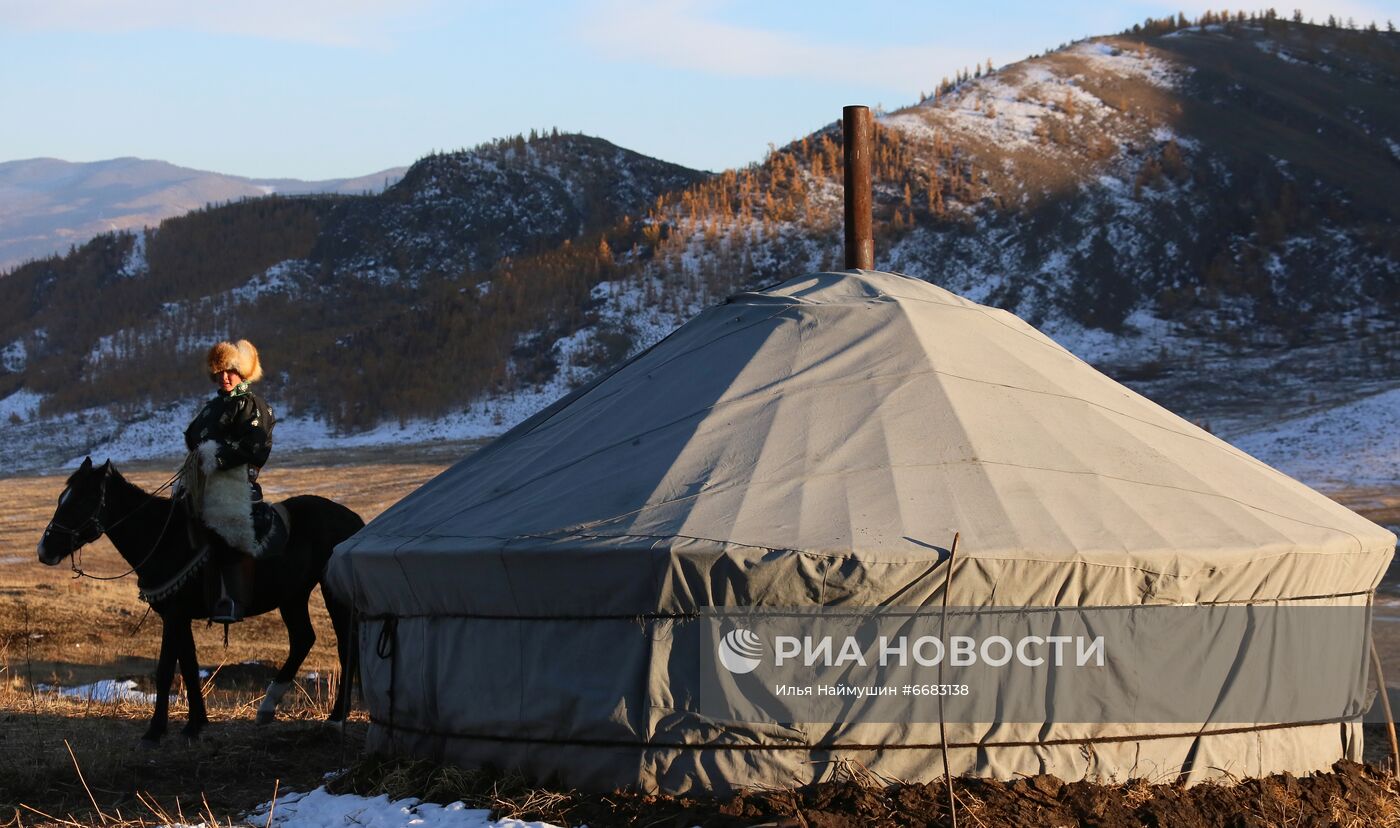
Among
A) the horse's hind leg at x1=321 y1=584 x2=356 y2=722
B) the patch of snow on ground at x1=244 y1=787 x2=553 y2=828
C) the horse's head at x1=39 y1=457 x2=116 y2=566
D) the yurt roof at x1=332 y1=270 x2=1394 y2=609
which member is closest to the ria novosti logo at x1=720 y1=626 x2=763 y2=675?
the yurt roof at x1=332 y1=270 x2=1394 y2=609

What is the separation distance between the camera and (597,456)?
227 inches

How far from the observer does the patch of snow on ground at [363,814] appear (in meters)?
4.93

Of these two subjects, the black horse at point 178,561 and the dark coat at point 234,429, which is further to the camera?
the dark coat at point 234,429

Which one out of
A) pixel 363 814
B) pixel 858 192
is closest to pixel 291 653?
pixel 363 814

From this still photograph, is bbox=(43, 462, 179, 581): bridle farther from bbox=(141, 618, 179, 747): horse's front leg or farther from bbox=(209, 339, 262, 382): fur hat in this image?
bbox=(209, 339, 262, 382): fur hat

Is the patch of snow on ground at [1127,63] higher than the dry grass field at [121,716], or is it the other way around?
the patch of snow on ground at [1127,63]

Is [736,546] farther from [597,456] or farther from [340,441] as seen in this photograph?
[340,441]

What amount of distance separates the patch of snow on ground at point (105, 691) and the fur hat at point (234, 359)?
2402 mm

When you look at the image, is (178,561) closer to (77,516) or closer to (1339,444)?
(77,516)

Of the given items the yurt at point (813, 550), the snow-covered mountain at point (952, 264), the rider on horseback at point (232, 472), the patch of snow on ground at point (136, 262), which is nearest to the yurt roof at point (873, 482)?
the yurt at point (813, 550)

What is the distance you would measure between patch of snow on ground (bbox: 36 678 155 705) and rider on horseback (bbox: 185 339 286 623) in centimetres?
187

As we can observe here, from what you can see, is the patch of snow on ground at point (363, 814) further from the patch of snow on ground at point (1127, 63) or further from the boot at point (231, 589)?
the patch of snow on ground at point (1127, 63)

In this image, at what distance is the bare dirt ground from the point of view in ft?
15.6

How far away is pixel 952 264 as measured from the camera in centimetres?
3167
